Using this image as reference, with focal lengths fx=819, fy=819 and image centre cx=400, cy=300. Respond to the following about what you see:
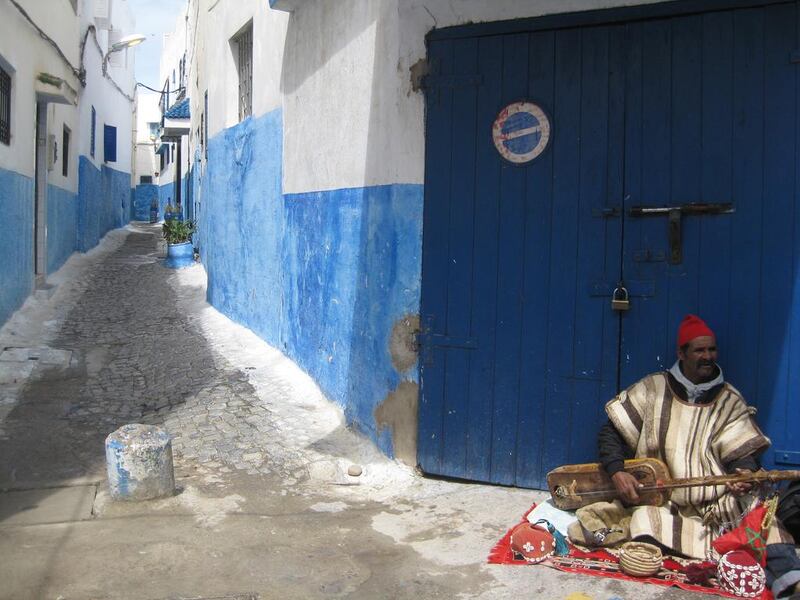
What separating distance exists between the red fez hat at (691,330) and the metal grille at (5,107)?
7755 mm

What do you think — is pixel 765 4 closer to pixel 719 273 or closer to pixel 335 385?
pixel 719 273

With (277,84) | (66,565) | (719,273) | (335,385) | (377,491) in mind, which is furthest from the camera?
(277,84)

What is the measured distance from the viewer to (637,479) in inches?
159

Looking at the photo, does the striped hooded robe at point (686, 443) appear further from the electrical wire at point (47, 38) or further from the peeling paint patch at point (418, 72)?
the electrical wire at point (47, 38)

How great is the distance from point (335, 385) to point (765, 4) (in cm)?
386

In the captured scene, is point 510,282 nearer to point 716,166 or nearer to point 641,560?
point 716,166

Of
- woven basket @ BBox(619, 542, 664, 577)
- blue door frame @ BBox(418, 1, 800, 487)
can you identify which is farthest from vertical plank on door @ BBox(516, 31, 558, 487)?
woven basket @ BBox(619, 542, 664, 577)

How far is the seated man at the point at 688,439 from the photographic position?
3.88 m

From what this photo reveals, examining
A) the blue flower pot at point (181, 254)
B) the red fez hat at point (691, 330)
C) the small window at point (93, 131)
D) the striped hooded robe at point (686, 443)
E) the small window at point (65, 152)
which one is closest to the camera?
the striped hooded robe at point (686, 443)

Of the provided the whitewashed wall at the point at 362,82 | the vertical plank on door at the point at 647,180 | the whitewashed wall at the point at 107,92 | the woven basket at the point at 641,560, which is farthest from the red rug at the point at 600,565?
the whitewashed wall at the point at 107,92

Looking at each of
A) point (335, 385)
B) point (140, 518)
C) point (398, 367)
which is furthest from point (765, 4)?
point (140, 518)

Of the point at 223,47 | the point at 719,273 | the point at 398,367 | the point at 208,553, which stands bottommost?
the point at 208,553

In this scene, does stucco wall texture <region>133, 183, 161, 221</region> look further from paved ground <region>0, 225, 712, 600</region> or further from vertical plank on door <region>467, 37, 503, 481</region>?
vertical plank on door <region>467, 37, 503, 481</region>

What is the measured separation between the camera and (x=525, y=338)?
15.4 ft
